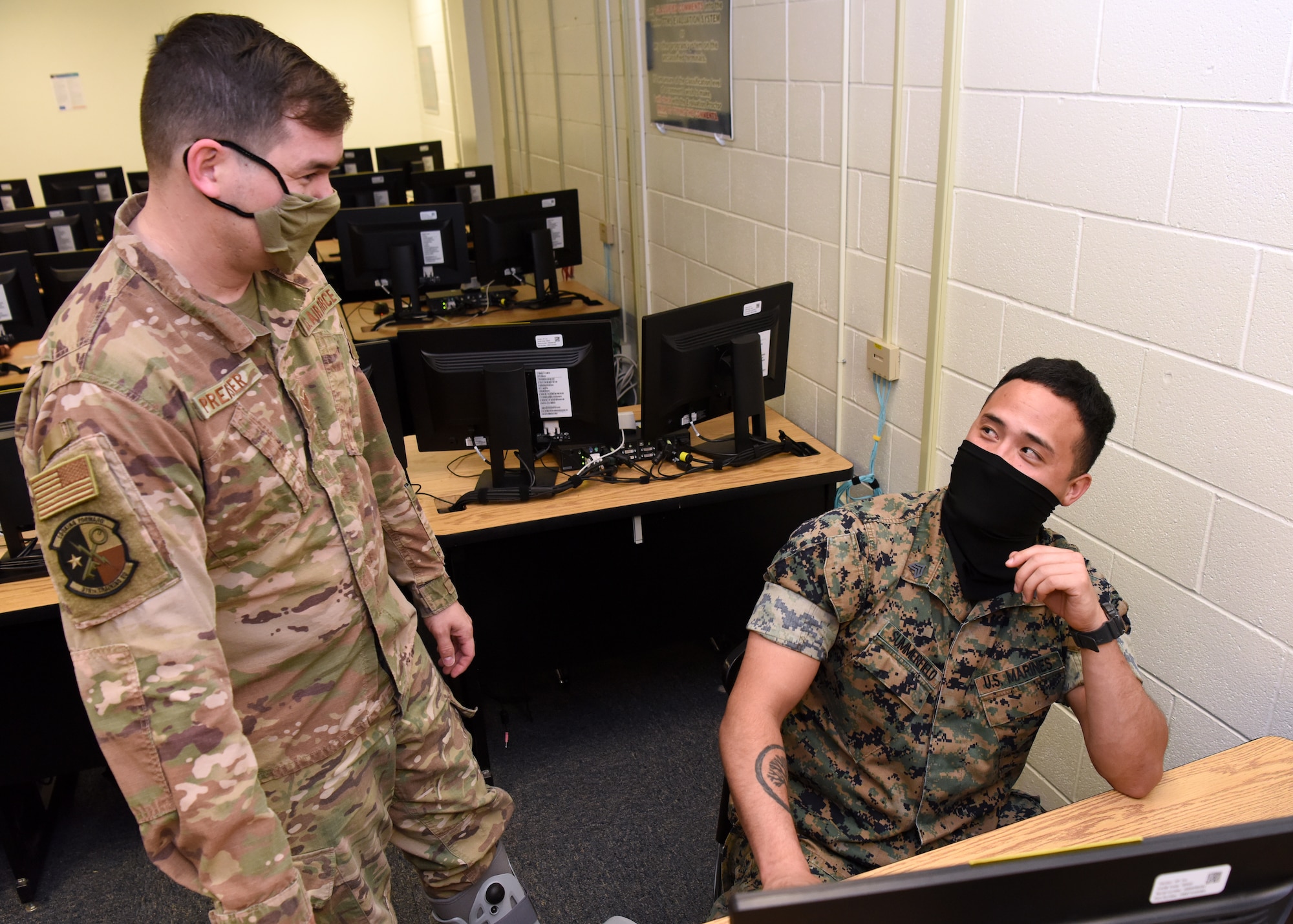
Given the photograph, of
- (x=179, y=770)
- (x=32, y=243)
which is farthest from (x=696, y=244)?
(x=32, y=243)

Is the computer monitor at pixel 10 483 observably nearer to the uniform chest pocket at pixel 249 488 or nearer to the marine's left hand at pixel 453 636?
the marine's left hand at pixel 453 636

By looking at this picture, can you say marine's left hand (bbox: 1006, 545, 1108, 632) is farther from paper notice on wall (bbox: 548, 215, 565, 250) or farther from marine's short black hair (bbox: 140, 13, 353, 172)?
paper notice on wall (bbox: 548, 215, 565, 250)

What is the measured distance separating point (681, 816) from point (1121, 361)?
57.4 inches

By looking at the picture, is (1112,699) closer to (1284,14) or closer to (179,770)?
(1284,14)

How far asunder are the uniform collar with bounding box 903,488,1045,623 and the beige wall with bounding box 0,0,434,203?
733 centimetres

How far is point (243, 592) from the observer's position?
122cm

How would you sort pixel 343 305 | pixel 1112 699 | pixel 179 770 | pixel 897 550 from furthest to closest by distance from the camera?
pixel 343 305 < pixel 897 550 < pixel 1112 699 < pixel 179 770

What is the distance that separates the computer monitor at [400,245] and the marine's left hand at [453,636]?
2.64 meters

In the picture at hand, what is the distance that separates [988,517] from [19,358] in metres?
4.09

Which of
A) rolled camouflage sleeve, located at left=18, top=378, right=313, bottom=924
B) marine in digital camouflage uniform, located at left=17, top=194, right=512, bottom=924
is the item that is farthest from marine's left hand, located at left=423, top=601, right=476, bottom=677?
rolled camouflage sleeve, located at left=18, top=378, right=313, bottom=924

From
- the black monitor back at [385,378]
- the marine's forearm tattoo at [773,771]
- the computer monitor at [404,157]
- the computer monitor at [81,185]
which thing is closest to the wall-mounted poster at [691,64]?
the black monitor back at [385,378]

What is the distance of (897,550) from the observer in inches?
55.7

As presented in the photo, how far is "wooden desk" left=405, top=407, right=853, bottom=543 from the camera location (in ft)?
7.59

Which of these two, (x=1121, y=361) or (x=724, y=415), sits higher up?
(x=1121, y=361)
